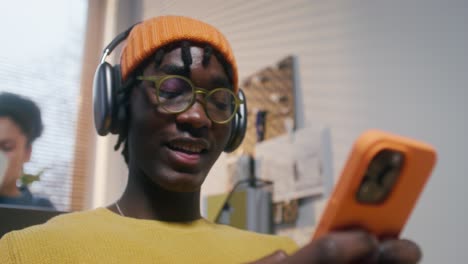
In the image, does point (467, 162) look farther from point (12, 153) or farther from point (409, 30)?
point (12, 153)

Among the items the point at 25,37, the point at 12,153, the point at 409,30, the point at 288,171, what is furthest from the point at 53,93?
the point at 409,30

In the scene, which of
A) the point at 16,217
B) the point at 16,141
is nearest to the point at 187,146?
the point at 16,217

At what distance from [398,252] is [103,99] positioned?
1.80 ft

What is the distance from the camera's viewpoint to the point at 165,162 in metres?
0.73

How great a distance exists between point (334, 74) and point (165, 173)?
796 mm

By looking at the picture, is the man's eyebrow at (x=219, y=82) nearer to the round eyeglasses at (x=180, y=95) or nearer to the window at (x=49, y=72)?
the round eyeglasses at (x=180, y=95)

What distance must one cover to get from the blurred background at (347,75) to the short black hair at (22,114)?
47cm

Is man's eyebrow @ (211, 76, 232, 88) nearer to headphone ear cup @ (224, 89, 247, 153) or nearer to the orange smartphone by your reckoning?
headphone ear cup @ (224, 89, 247, 153)

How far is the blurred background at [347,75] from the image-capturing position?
107 cm

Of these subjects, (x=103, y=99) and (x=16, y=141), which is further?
(x=16, y=141)

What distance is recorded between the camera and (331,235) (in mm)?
339

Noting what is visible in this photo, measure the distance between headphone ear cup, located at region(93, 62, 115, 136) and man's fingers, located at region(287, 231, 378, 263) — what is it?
0.50m

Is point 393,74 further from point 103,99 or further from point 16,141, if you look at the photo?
point 16,141

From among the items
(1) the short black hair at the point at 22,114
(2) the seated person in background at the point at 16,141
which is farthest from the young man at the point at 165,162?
(1) the short black hair at the point at 22,114
